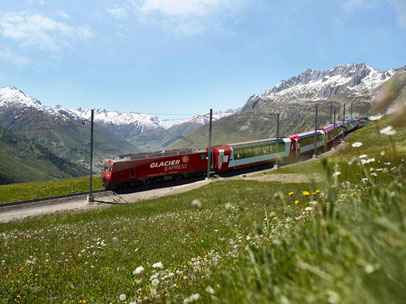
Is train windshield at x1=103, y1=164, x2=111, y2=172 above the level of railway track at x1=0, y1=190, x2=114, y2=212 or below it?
above

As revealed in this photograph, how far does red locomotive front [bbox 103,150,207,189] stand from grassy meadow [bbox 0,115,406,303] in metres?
23.3

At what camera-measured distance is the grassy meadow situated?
146 cm

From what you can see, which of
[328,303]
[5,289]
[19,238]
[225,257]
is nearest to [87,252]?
[5,289]

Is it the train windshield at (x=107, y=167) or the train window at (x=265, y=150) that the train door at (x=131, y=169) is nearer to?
the train windshield at (x=107, y=167)

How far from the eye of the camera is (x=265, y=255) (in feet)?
8.05

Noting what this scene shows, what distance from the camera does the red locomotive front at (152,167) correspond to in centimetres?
3662

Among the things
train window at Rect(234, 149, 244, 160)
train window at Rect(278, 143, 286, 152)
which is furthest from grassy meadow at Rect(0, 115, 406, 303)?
train window at Rect(278, 143, 286, 152)

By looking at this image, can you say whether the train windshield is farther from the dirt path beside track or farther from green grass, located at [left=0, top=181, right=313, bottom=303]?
green grass, located at [left=0, top=181, right=313, bottom=303]

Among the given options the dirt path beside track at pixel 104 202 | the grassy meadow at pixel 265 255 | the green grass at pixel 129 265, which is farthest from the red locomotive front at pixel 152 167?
the green grass at pixel 129 265

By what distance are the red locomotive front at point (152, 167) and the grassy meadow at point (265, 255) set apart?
23.3 meters

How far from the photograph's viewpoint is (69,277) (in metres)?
6.59

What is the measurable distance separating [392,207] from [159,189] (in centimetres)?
3507

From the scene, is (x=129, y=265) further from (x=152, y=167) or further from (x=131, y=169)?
(x=152, y=167)

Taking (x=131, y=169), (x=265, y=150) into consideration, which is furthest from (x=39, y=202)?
(x=265, y=150)
